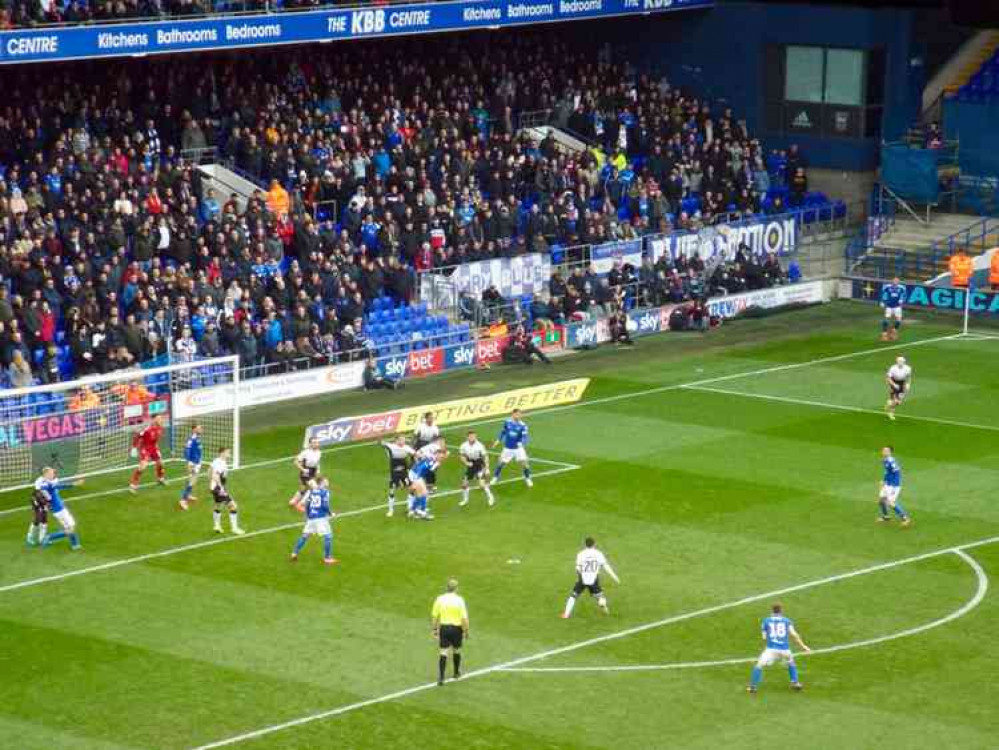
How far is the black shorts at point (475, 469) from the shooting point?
38.9 meters

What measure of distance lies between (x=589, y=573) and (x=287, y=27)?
2697cm

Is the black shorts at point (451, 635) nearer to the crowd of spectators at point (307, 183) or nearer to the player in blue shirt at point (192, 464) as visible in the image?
the player in blue shirt at point (192, 464)

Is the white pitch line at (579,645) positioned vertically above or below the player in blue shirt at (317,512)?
below

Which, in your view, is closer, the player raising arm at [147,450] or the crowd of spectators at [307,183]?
the player raising arm at [147,450]

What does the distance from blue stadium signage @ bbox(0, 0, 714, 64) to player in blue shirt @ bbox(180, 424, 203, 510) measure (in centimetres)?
1339

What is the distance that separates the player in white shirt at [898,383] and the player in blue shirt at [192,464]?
54.4ft

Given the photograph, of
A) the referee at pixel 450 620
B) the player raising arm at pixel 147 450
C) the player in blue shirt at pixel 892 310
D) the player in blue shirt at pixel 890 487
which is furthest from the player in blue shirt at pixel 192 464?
the player in blue shirt at pixel 892 310

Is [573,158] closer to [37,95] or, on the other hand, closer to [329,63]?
[329,63]

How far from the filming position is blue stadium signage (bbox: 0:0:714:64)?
48.7 m

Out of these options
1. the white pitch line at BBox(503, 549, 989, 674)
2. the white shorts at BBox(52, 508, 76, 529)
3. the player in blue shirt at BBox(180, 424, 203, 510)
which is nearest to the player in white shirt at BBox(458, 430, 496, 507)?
the player in blue shirt at BBox(180, 424, 203, 510)

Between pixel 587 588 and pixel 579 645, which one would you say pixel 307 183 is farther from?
pixel 579 645

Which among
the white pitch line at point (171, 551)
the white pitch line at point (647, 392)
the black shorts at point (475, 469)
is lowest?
the white pitch line at point (171, 551)

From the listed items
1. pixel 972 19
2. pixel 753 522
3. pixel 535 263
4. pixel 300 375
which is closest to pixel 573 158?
pixel 535 263

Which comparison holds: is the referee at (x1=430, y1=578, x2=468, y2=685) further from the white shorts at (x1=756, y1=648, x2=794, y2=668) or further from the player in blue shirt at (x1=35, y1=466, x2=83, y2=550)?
the player in blue shirt at (x1=35, y1=466, x2=83, y2=550)
